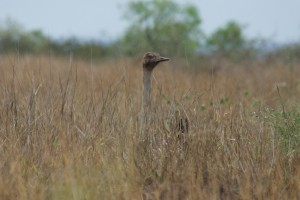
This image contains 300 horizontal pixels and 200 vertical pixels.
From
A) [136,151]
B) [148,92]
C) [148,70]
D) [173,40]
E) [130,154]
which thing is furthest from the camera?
[173,40]

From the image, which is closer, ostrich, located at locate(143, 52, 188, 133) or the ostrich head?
ostrich, located at locate(143, 52, 188, 133)

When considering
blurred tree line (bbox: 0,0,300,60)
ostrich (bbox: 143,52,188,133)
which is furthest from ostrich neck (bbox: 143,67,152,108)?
blurred tree line (bbox: 0,0,300,60)

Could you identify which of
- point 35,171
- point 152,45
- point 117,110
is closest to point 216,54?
point 152,45

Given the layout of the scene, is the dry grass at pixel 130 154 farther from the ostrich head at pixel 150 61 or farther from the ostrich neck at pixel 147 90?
the ostrich head at pixel 150 61

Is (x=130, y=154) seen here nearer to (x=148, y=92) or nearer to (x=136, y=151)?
(x=136, y=151)

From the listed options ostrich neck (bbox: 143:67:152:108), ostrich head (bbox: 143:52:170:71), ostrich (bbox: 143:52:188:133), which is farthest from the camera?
ostrich head (bbox: 143:52:170:71)

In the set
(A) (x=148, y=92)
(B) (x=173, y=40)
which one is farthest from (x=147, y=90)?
(B) (x=173, y=40)

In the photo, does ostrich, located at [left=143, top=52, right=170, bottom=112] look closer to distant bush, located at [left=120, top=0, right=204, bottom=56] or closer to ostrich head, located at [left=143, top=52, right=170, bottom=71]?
ostrich head, located at [left=143, top=52, right=170, bottom=71]

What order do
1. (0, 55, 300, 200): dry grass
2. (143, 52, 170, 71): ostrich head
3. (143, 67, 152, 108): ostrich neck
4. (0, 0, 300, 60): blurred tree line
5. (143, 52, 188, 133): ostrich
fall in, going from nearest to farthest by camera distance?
(0, 55, 300, 200): dry grass → (143, 52, 188, 133): ostrich → (143, 67, 152, 108): ostrich neck → (143, 52, 170, 71): ostrich head → (0, 0, 300, 60): blurred tree line

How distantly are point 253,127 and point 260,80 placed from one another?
5.70m

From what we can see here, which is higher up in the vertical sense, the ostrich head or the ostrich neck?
the ostrich head

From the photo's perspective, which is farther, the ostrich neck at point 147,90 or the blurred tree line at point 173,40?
the blurred tree line at point 173,40

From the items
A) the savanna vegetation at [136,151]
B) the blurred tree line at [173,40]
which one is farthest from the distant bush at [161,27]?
the savanna vegetation at [136,151]

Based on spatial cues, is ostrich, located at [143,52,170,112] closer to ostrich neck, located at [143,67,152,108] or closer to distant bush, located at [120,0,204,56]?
ostrich neck, located at [143,67,152,108]
